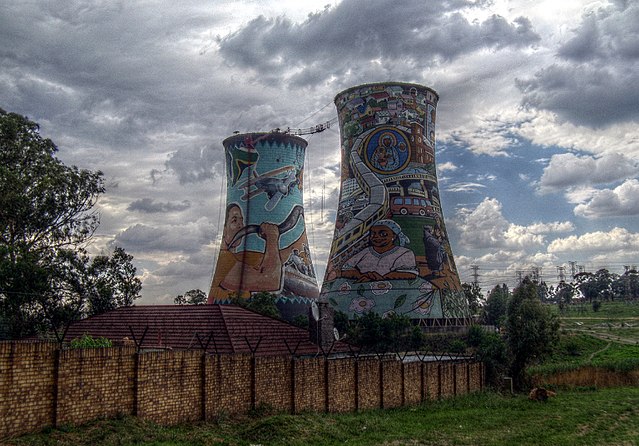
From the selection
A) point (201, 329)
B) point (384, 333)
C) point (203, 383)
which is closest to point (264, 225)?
point (384, 333)

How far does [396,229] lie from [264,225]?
11916mm

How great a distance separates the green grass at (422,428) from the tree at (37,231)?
17278 millimetres

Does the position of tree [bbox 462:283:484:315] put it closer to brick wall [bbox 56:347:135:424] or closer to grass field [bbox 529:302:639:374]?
grass field [bbox 529:302:639:374]

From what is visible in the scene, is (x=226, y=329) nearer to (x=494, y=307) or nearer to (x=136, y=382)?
(x=136, y=382)

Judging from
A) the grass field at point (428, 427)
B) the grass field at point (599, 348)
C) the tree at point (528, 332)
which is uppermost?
the tree at point (528, 332)

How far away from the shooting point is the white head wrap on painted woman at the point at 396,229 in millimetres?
47438

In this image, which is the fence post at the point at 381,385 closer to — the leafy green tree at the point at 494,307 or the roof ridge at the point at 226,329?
the roof ridge at the point at 226,329

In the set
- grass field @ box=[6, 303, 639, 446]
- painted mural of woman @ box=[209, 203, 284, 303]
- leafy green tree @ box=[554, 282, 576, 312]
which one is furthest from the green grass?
leafy green tree @ box=[554, 282, 576, 312]

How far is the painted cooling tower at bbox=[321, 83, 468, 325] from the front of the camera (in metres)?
47.4

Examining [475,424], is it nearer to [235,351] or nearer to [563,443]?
[563,443]

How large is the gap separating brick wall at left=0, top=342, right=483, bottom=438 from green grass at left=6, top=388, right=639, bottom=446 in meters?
0.38

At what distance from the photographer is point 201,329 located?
68.1 ft

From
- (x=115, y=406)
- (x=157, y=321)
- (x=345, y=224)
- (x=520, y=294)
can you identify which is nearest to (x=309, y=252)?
(x=345, y=224)

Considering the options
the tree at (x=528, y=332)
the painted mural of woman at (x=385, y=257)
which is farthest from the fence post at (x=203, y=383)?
the painted mural of woman at (x=385, y=257)
